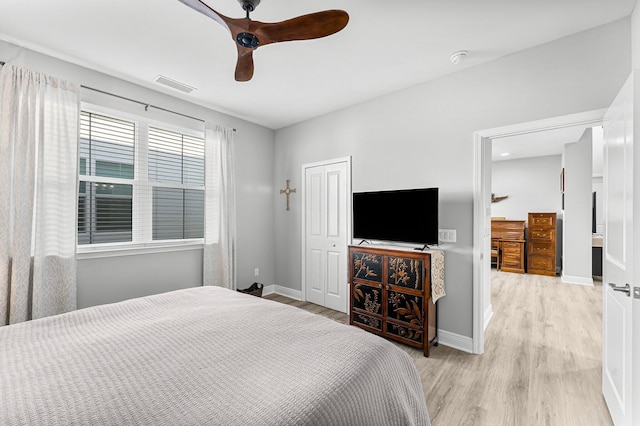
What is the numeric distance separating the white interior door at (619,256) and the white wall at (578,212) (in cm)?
406

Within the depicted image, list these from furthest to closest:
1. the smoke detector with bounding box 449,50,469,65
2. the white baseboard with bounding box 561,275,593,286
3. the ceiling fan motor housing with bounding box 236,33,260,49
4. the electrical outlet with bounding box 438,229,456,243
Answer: the white baseboard with bounding box 561,275,593,286
the electrical outlet with bounding box 438,229,456,243
the smoke detector with bounding box 449,50,469,65
the ceiling fan motor housing with bounding box 236,33,260,49

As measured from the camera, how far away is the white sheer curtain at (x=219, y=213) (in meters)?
3.66

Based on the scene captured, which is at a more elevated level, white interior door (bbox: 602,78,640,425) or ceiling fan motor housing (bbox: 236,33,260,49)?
ceiling fan motor housing (bbox: 236,33,260,49)

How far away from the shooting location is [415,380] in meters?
1.42

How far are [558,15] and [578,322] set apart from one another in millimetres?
3331

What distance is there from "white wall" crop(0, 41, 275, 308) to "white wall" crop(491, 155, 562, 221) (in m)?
5.67

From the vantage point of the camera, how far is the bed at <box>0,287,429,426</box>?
873 mm

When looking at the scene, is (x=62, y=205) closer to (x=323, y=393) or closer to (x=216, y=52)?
(x=216, y=52)

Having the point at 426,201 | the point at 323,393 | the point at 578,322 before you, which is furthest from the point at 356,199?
the point at 578,322

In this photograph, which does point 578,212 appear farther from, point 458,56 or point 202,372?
point 202,372

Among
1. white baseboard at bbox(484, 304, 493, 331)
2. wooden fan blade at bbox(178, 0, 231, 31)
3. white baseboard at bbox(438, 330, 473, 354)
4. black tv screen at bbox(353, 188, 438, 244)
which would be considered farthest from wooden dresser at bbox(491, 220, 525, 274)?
wooden fan blade at bbox(178, 0, 231, 31)

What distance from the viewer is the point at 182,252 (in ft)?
11.4

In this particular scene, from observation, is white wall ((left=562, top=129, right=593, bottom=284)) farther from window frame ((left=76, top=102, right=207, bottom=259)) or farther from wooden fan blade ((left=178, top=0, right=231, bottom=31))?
window frame ((left=76, top=102, right=207, bottom=259))

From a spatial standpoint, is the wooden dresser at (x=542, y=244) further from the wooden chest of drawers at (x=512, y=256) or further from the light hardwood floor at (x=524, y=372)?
the light hardwood floor at (x=524, y=372)
